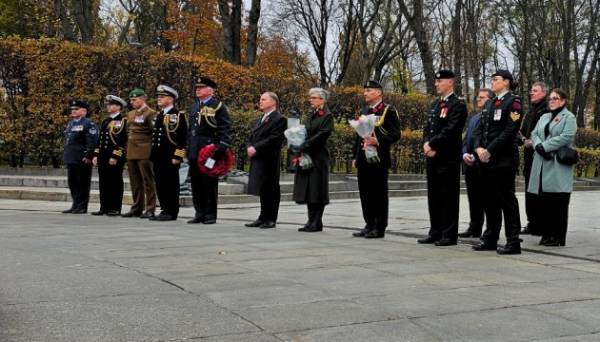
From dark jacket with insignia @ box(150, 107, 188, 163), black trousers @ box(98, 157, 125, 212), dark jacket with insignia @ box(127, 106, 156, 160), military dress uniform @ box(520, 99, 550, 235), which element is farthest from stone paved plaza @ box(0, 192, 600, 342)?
black trousers @ box(98, 157, 125, 212)

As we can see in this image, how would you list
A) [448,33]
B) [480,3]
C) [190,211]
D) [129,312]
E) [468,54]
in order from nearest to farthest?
1. [129,312]
2. [190,211]
3. [480,3]
4. [468,54]
5. [448,33]

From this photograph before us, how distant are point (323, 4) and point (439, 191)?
33.9 metres

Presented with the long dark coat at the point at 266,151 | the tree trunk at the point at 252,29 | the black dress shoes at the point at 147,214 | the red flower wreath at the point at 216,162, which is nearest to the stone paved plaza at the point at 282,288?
the long dark coat at the point at 266,151

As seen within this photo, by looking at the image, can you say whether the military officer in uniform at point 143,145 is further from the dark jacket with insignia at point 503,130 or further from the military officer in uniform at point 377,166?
the dark jacket with insignia at point 503,130

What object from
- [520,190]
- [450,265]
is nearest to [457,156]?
[450,265]

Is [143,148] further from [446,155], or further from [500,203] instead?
[500,203]

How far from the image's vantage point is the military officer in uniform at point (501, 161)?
847 cm

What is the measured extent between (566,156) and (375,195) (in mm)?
2259

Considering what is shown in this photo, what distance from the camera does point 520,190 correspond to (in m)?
23.9

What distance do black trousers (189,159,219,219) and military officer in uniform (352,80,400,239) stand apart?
2426 mm

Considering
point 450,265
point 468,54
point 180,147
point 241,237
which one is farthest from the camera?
point 468,54

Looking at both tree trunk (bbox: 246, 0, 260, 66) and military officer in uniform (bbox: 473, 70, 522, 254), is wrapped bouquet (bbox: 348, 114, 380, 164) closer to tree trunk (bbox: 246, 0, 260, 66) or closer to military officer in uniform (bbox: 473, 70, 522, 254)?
military officer in uniform (bbox: 473, 70, 522, 254)

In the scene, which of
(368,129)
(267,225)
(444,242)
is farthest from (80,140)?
(444,242)

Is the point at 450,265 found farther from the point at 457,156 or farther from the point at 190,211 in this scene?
the point at 190,211
